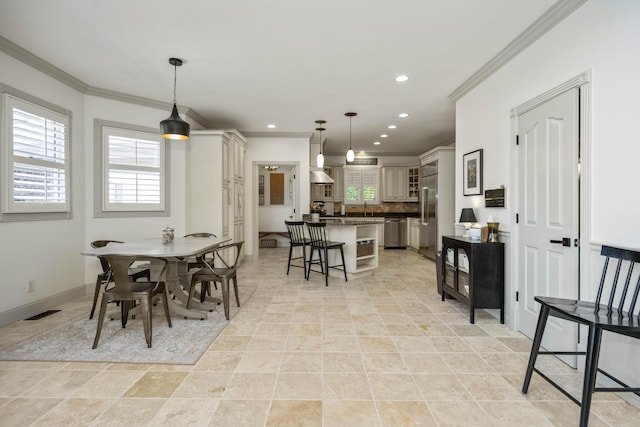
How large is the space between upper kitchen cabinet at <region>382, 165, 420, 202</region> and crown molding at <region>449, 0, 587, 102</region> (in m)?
5.30

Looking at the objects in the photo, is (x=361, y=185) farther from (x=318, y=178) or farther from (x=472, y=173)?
(x=472, y=173)

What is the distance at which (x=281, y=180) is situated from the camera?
987 cm

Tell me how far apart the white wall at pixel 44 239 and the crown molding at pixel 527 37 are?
15.9 ft

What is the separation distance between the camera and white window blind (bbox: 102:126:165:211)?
4.42m

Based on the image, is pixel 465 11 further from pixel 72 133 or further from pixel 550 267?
pixel 72 133

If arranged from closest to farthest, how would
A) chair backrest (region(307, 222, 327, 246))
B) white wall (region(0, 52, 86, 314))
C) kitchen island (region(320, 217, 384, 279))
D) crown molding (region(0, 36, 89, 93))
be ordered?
crown molding (region(0, 36, 89, 93)) → white wall (region(0, 52, 86, 314)) → chair backrest (region(307, 222, 327, 246)) → kitchen island (region(320, 217, 384, 279))

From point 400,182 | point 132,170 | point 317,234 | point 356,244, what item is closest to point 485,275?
point 356,244

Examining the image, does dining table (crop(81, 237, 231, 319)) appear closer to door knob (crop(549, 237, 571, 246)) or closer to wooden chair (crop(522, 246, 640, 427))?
wooden chair (crop(522, 246, 640, 427))

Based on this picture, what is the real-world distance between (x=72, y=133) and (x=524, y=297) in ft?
17.6

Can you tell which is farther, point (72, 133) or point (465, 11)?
point (72, 133)

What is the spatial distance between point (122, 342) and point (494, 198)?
3.77m

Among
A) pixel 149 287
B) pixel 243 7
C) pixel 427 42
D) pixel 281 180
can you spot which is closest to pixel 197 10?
pixel 243 7

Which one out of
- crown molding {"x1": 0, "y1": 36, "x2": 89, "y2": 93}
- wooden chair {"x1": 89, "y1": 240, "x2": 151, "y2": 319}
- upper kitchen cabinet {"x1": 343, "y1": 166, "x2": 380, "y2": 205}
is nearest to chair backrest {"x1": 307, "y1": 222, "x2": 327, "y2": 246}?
wooden chair {"x1": 89, "y1": 240, "x2": 151, "y2": 319}

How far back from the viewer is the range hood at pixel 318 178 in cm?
680
